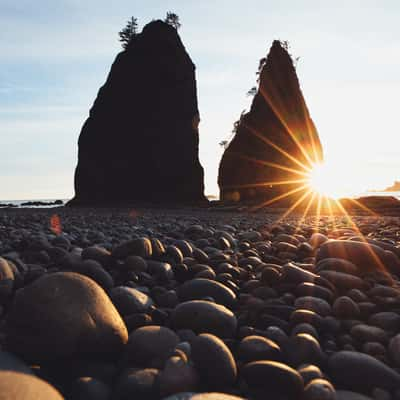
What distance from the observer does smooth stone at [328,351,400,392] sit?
1.33 m

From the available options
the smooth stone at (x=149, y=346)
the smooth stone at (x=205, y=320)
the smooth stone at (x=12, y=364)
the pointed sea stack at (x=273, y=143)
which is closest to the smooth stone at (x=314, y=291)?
the smooth stone at (x=205, y=320)

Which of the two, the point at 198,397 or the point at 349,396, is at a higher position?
the point at 198,397

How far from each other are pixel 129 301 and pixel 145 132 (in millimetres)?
27106

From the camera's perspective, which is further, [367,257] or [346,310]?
[367,257]

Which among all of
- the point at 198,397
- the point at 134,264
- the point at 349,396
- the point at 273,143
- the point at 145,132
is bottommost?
the point at 349,396

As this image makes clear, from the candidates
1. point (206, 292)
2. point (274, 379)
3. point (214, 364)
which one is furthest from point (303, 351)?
point (206, 292)

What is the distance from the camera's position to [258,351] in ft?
4.70

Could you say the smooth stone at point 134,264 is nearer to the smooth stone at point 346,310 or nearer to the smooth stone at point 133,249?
the smooth stone at point 133,249

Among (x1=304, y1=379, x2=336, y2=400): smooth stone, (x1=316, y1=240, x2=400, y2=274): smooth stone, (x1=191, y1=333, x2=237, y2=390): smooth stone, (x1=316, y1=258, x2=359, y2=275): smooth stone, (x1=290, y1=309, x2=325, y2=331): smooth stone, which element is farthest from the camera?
(x1=316, y1=240, x2=400, y2=274): smooth stone

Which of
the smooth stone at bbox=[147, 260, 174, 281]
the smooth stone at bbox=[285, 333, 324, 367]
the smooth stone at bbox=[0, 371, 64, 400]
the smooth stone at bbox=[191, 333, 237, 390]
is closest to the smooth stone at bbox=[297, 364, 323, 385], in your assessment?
the smooth stone at bbox=[285, 333, 324, 367]

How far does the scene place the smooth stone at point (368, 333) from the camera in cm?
168

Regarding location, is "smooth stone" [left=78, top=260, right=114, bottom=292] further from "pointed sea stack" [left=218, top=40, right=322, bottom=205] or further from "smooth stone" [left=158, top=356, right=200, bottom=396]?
"pointed sea stack" [left=218, top=40, right=322, bottom=205]

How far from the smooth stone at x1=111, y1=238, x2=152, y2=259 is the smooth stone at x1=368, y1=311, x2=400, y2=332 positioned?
1741 mm

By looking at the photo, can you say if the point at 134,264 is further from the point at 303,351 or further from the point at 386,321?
the point at 386,321
